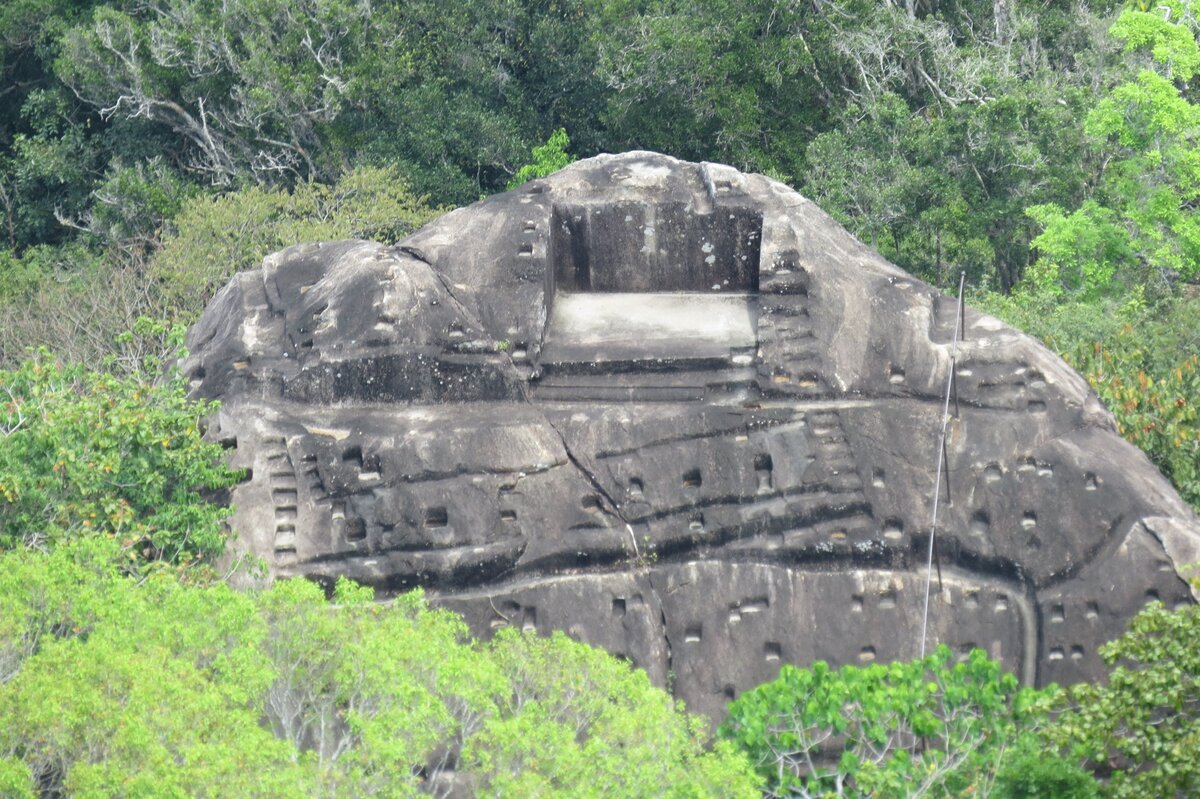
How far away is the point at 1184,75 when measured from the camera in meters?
26.1

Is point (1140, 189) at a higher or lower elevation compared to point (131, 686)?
higher

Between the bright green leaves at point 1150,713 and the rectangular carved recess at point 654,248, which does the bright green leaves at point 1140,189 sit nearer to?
the rectangular carved recess at point 654,248

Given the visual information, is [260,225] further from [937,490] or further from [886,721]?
[886,721]


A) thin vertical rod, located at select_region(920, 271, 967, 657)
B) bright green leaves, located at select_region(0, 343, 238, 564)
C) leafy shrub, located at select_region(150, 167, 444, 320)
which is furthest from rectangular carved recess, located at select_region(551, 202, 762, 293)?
leafy shrub, located at select_region(150, 167, 444, 320)

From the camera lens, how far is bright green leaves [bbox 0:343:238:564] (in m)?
16.8

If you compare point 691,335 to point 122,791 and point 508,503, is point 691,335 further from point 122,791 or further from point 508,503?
point 122,791

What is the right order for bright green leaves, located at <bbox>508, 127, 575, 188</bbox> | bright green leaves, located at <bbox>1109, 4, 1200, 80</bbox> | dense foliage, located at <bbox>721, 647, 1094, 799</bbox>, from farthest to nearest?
bright green leaves, located at <bbox>508, 127, 575, 188</bbox> < bright green leaves, located at <bbox>1109, 4, 1200, 80</bbox> < dense foliage, located at <bbox>721, 647, 1094, 799</bbox>

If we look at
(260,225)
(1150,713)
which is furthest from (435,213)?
(1150,713)

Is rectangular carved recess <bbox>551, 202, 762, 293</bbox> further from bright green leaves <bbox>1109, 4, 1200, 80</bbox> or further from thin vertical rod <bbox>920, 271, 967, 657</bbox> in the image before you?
bright green leaves <bbox>1109, 4, 1200, 80</bbox>

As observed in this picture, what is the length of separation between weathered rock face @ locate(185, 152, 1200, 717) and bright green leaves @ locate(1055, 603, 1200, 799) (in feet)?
5.69

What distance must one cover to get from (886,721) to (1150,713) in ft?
6.95

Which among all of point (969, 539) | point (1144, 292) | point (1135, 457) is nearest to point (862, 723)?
point (969, 539)

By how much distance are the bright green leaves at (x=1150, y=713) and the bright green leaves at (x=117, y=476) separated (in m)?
7.29

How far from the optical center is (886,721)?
15.4 meters
